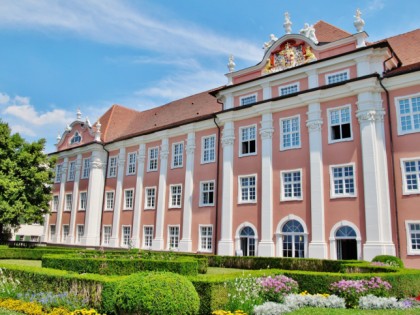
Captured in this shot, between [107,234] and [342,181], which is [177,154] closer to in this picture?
[107,234]

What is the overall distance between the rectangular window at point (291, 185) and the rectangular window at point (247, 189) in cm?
216

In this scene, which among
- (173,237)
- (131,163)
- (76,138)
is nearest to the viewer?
(173,237)

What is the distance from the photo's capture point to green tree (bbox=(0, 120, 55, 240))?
3114 centimetres

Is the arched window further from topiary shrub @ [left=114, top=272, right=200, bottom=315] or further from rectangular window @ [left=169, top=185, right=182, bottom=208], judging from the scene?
topiary shrub @ [left=114, top=272, right=200, bottom=315]

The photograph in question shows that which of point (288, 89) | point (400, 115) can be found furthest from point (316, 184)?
point (288, 89)

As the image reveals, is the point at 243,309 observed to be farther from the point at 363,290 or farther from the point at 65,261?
the point at 65,261

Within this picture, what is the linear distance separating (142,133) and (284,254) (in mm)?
17925

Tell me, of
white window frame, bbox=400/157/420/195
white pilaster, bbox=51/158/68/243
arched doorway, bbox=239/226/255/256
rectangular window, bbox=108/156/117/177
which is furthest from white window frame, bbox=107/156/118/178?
white window frame, bbox=400/157/420/195

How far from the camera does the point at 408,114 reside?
844 inches

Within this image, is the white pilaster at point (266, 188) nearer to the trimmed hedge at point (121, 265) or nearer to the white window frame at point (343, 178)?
the white window frame at point (343, 178)

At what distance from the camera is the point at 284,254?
24125 millimetres

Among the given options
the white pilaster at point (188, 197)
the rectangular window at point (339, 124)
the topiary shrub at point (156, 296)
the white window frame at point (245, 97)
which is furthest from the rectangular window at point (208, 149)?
the topiary shrub at point (156, 296)

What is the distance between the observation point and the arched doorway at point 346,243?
21.8 metres

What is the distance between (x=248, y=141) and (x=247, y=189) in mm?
3385
